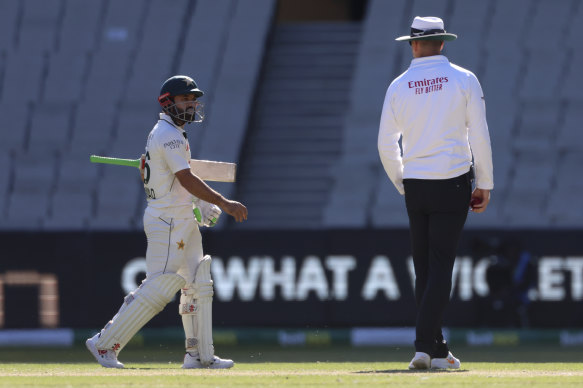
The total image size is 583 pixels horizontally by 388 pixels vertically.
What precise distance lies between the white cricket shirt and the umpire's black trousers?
1300 millimetres

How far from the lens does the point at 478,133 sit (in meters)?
6.52

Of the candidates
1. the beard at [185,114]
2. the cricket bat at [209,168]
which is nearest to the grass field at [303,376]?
the cricket bat at [209,168]

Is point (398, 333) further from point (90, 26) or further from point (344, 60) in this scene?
point (90, 26)

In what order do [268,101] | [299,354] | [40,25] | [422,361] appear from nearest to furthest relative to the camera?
[422,361] < [299,354] < [268,101] < [40,25]

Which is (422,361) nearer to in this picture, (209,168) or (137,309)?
(137,309)

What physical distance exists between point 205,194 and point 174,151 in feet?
1.00

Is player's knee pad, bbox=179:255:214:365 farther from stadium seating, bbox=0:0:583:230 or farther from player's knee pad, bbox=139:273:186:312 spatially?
stadium seating, bbox=0:0:583:230

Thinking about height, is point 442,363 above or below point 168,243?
below

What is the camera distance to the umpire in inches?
258

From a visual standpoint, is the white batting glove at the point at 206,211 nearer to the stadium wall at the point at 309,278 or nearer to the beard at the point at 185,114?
the beard at the point at 185,114

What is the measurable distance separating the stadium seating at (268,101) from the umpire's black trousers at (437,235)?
7.12 m

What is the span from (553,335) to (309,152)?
4936mm

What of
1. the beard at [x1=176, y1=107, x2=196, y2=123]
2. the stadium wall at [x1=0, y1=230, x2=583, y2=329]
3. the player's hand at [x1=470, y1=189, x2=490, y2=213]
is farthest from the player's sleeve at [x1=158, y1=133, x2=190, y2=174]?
the stadium wall at [x1=0, y1=230, x2=583, y2=329]

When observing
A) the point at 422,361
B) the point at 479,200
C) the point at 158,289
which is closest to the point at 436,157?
the point at 479,200
